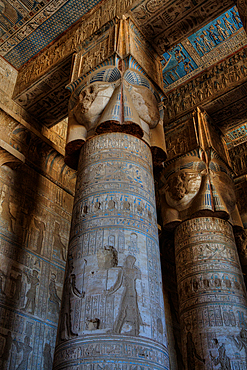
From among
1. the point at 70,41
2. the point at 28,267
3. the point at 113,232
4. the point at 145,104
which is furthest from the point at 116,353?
the point at 70,41

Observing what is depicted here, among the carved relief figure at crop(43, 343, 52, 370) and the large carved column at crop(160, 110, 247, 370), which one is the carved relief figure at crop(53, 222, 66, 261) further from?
the large carved column at crop(160, 110, 247, 370)

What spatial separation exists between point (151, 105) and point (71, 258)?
2.56m

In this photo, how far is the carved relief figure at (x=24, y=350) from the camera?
5.00 metres

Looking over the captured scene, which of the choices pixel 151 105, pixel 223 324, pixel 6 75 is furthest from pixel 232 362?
pixel 6 75

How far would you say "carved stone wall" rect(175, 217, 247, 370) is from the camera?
15.9ft

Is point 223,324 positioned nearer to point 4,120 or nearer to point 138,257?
point 138,257

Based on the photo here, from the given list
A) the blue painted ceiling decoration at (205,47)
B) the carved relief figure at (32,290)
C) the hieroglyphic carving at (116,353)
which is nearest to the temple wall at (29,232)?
the carved relief figure at (32,290)

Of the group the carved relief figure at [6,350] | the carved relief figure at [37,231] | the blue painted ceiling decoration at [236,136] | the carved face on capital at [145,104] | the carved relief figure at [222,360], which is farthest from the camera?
the blue painted ceiling decoration at [236,136]

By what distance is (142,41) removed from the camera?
612cm

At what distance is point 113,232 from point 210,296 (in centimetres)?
254

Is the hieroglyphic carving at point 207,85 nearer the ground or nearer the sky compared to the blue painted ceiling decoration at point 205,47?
nearer the ground

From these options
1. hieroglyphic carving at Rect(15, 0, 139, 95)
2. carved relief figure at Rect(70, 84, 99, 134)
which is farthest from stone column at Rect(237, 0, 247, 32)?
carved relief figure at Rect(70, 84, 99, 134)

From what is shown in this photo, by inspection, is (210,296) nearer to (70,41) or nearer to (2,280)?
(2,280)

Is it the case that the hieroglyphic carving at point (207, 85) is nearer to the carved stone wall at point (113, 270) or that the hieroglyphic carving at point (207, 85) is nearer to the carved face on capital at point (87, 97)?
the carved face on capital at point (87, 97)
